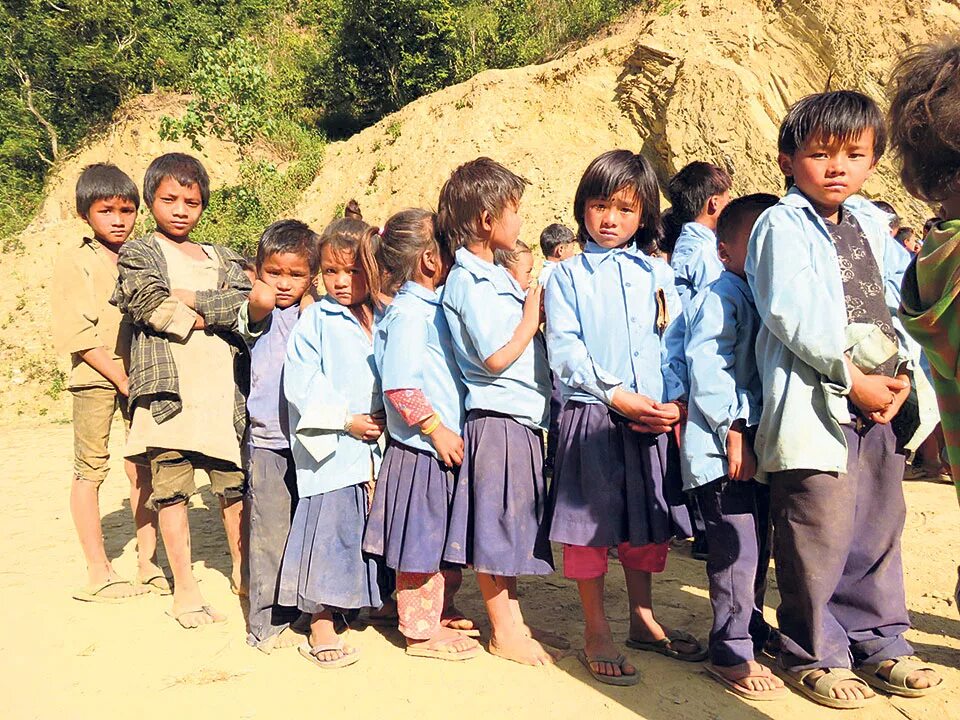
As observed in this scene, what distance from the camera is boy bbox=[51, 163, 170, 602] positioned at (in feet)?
12.1

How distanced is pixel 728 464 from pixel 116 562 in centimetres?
341

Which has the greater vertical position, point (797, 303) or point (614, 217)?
point (614, 217)

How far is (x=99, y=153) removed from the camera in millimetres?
17656

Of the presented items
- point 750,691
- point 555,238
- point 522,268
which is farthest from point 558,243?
point 750,691

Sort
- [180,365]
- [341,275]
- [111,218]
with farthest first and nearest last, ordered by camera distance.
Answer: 1. [111,218]
2. [180,365]
3. [341,275]

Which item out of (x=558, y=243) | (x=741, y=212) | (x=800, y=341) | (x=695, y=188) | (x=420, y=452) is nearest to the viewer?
Answer: (x=800, y=341)

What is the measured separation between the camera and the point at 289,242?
3.28 m

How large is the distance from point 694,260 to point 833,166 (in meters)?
1.12

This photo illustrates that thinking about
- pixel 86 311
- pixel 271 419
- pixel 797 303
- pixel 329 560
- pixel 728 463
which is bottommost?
pixel 329 560

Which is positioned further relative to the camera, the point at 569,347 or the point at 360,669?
the point at 360,669

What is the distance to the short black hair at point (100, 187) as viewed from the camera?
12.2 ft

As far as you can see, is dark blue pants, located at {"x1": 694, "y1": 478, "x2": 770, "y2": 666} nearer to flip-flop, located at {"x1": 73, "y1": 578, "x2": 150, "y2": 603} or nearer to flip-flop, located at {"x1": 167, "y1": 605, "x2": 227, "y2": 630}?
flip-flop, located at {"x1": 167, "y1": 605, "x2": 227, "y2": 630}

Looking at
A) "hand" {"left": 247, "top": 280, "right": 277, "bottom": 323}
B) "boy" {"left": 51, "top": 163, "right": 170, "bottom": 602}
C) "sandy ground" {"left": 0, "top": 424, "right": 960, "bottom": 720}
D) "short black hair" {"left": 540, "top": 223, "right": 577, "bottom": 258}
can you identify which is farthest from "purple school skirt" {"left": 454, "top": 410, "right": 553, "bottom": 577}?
"short black hair" {"left": 540, "top": 223, "right": 577, "bottom": 258}

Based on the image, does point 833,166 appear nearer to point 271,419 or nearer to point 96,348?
point 271,419
